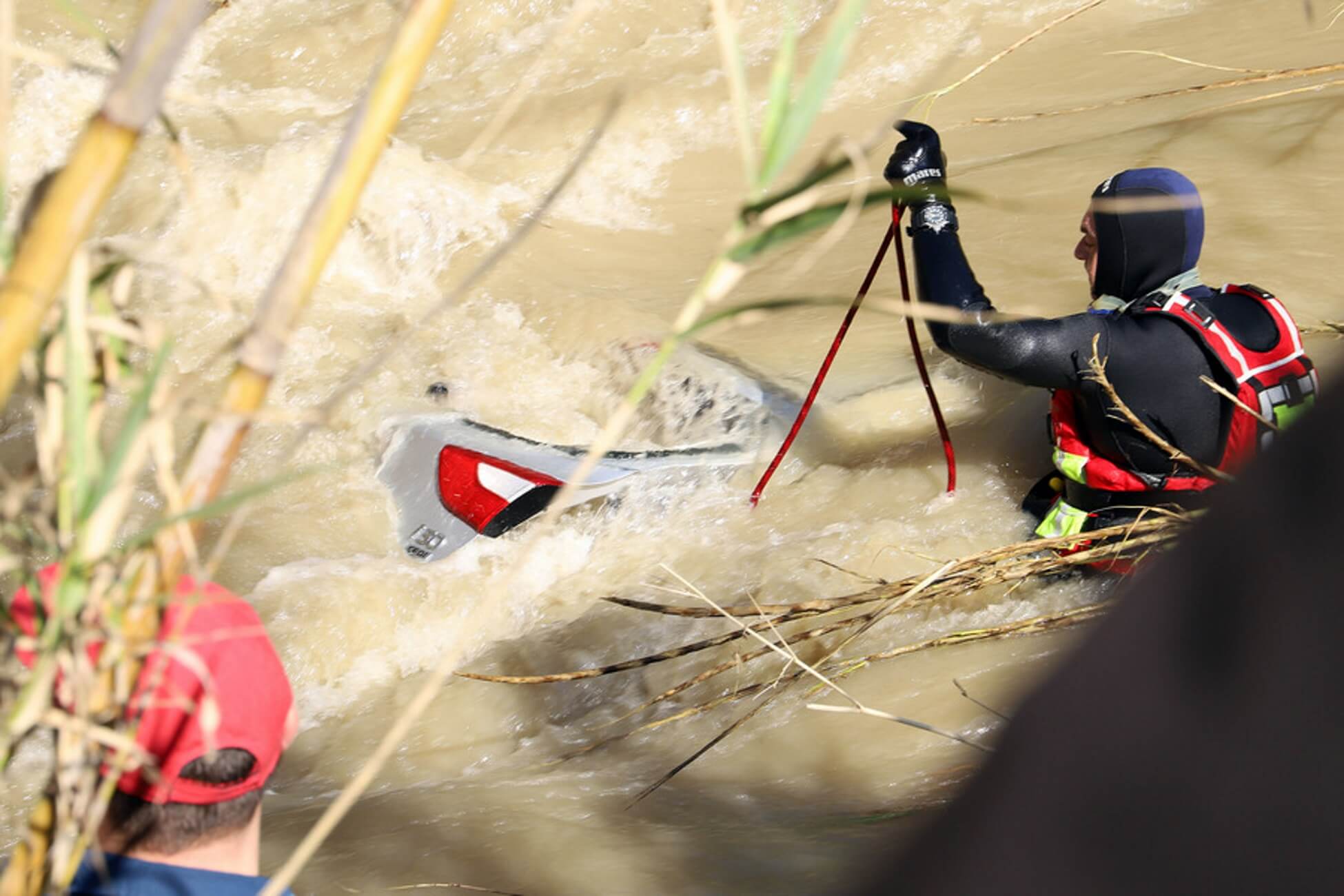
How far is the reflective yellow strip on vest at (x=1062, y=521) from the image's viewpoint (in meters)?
2.76

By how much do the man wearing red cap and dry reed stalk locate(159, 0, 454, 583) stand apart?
40cm

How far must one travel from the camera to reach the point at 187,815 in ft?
3.89

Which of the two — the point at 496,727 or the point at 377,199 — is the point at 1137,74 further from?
the point at 496,727

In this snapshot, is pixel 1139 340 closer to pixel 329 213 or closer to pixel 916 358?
pixel 916 358

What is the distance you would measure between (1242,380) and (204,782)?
210cm

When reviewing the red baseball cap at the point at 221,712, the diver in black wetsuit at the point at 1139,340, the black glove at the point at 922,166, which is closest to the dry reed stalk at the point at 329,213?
the red baseball cap at the point at 221,712

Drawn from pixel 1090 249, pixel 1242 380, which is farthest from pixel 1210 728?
pixel 1090 249

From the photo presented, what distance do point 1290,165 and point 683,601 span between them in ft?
8.82

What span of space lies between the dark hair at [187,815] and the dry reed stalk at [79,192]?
58cm

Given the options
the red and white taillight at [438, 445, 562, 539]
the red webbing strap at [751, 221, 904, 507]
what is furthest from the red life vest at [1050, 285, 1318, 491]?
the red and white taillight at [438, 445, 562, 539]

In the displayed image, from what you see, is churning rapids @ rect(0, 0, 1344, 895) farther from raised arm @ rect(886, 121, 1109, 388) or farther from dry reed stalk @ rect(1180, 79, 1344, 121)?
raised arm @ rect(886, 121, 1109, 388)

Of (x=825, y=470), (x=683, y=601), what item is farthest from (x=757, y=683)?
(x=825, y=470)

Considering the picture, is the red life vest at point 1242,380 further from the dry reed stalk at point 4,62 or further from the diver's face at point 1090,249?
the dry reed stalk at point 4,62

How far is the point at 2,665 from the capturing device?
2.61 feet
